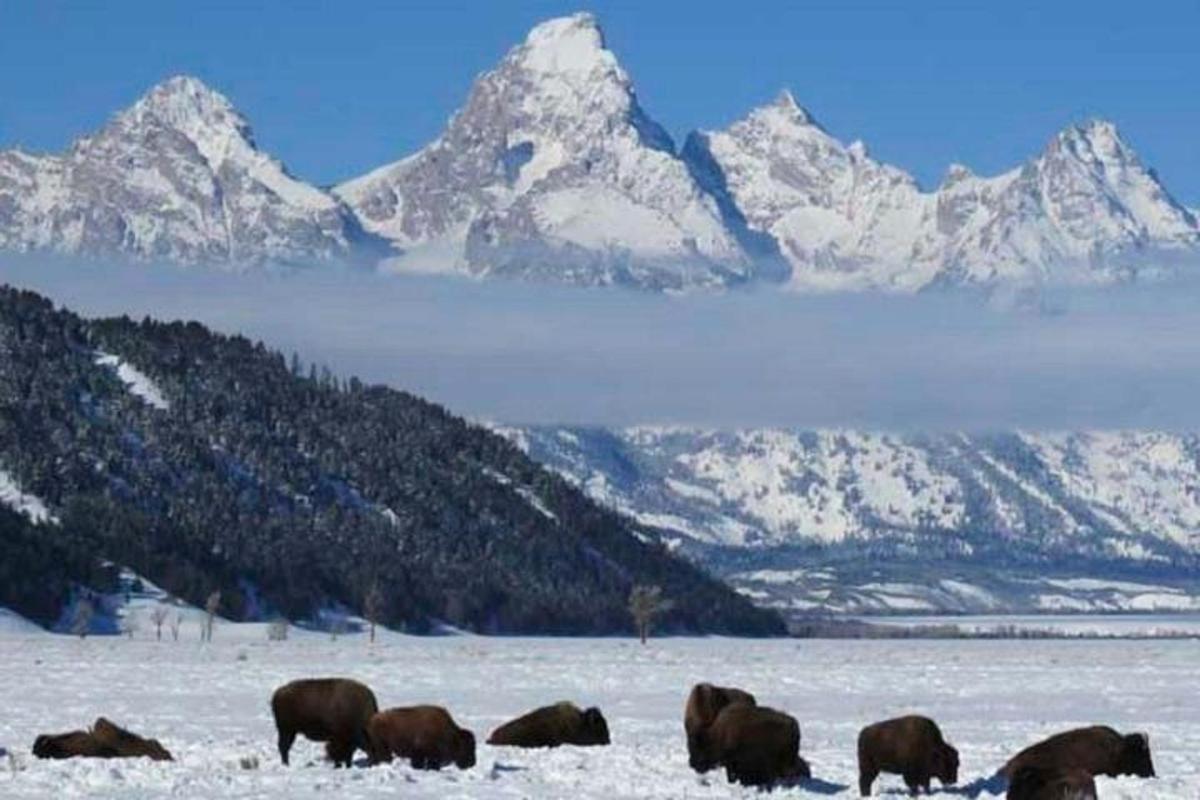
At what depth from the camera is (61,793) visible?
42500 millimetres

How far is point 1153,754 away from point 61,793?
84.1 feet

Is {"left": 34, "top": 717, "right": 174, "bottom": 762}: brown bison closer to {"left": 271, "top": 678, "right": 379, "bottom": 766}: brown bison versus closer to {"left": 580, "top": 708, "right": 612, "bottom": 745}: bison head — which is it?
{"left": 271, "top": 678, "right": 379, "bottom": 766}: brown bison

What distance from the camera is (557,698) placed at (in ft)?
277

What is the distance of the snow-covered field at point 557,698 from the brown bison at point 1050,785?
3513 mm

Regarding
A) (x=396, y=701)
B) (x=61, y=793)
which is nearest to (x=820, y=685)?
(x=396, y=701)

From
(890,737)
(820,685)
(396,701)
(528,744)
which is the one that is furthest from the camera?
(820,685)

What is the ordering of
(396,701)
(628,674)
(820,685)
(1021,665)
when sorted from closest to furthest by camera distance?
(396,701)
(820,685)
(628,674)
(1021,665)

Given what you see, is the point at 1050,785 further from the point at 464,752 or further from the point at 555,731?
the point at 555,731

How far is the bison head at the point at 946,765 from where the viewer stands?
47.0m

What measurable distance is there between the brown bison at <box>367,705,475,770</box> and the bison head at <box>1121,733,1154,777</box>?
40.7 feet

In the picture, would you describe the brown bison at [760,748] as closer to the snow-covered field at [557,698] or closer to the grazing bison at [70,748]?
the snow-covered field at [557,698]

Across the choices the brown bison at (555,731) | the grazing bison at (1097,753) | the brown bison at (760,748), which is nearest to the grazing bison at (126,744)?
the brown bison at (555,731)

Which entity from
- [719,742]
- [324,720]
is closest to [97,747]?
[324,720]

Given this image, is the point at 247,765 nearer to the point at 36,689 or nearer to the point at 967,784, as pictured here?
the point at 967,784
